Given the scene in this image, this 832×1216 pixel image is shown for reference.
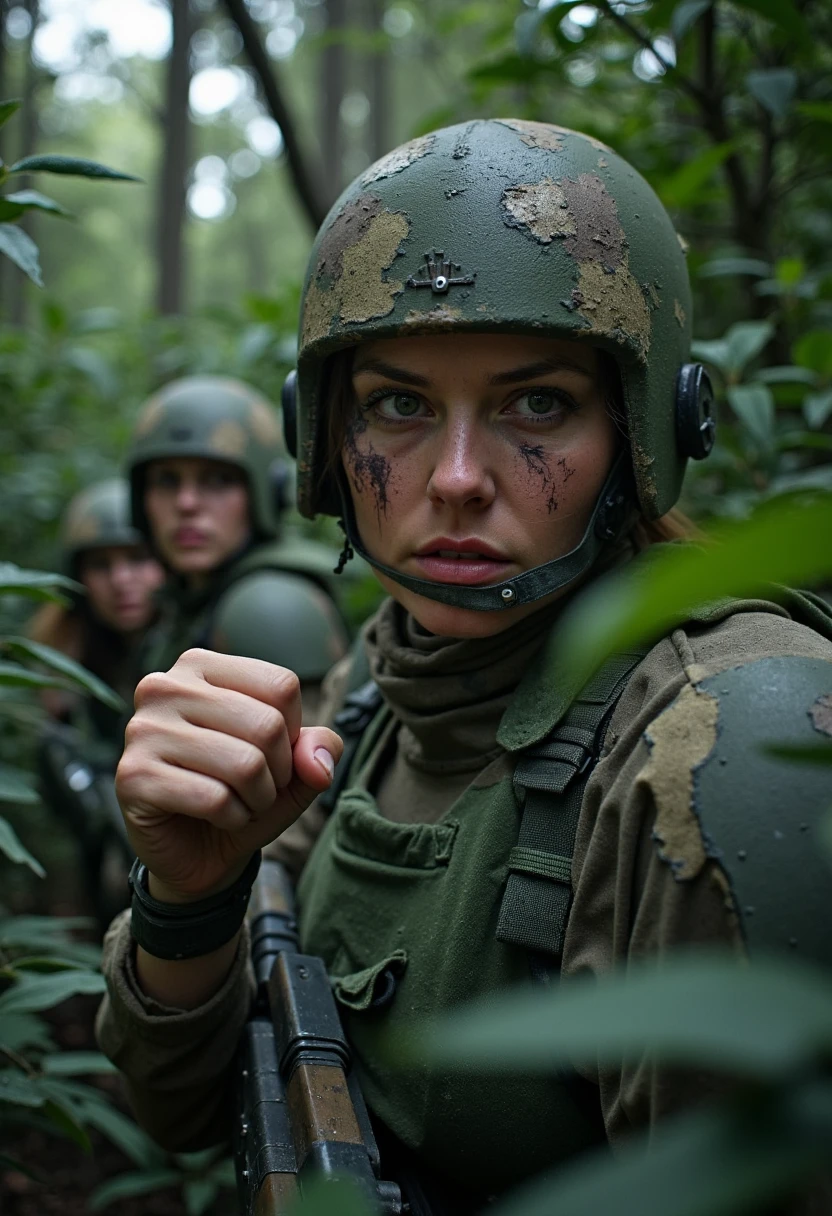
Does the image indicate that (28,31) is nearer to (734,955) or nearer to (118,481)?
(118,481)

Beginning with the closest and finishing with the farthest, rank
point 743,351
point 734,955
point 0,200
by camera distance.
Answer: point 734,955 < point 0,200 < point 743,351

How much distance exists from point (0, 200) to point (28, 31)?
9.85 meters

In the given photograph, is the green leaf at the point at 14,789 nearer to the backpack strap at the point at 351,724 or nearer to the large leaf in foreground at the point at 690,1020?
the backpack strap at the point at 351,724

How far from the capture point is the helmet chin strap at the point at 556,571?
1.47 metres

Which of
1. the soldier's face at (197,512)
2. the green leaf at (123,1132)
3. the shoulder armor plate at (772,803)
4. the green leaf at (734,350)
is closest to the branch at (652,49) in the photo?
the green leaf at (734,350)

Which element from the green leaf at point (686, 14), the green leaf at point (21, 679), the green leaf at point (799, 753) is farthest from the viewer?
the green leaf at point (686, 14)

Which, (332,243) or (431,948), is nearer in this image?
(431,948)

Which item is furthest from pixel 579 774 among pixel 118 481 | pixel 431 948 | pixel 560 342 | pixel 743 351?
pixel 118 481

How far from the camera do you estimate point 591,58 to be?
11.3 feet

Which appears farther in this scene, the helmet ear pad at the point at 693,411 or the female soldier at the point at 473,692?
the helmet ear pad at the point at 693,411

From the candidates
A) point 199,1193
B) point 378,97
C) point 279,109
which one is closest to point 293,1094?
point 199,1193

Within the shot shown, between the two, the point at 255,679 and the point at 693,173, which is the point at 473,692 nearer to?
the point at 255,679

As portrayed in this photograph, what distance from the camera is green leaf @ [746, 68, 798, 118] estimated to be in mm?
2310

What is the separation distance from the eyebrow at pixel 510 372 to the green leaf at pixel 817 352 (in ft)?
3.94
